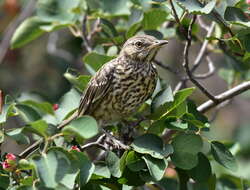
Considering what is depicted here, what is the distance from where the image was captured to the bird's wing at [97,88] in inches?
170

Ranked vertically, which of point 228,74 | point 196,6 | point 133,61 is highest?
point 196,6

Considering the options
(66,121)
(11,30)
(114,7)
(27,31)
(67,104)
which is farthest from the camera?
(11,30)

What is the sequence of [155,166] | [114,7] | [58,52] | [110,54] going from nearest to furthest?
[155,166] → [110,54] → [114,7] → [58,52]

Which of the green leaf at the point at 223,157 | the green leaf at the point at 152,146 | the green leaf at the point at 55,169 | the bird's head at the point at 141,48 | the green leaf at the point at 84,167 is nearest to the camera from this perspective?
the green leaf at the point at 55,169

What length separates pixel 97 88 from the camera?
4391 millimetres

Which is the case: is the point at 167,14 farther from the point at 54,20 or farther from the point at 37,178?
the point at 37,178

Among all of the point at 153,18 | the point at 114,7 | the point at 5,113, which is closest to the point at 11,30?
the point at 114,7

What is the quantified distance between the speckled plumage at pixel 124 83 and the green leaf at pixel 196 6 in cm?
72

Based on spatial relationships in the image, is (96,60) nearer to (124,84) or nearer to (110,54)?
(124,84)

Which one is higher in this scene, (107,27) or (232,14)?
(232,14)

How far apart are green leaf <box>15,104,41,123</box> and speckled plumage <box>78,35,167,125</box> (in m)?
1.17

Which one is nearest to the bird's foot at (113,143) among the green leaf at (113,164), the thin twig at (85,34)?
the green leaf at (113,164)

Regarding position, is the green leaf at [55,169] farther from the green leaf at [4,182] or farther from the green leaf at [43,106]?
the green leaf at [4,182]

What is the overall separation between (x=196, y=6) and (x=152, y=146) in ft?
2.71
